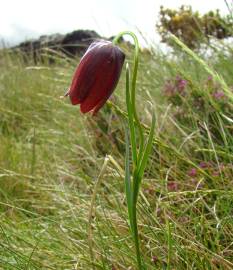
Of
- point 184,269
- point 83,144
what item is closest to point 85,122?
point 83,144

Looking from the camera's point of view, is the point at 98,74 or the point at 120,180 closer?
the point at 98,74

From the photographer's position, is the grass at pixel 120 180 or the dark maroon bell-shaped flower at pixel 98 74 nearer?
the dark maroon bell-shaped flower at pixel 98 74

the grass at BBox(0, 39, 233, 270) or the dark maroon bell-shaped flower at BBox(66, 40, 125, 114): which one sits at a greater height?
the dark maroon bell-shaped flower at BBox(66, 40, 125, 114)

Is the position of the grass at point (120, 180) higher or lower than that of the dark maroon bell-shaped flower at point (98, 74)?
lower

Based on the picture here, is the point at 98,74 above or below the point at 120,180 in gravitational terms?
above
